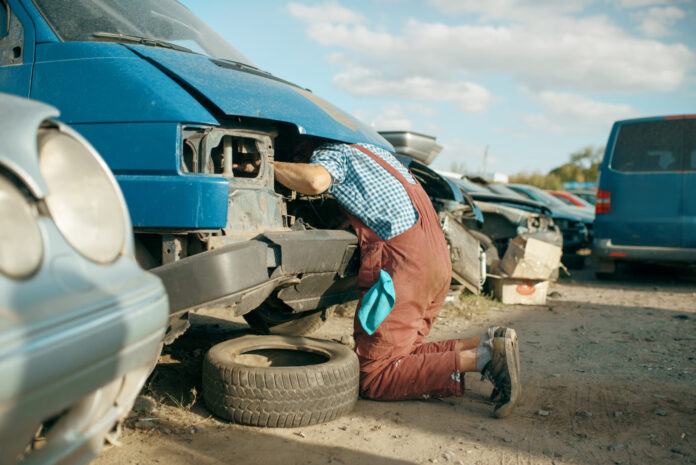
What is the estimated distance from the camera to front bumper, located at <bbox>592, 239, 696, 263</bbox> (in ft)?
22.4

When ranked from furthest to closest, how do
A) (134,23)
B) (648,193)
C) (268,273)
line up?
(648,193) < (134,23) < (268,273)

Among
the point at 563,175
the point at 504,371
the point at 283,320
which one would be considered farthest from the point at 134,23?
the point at 563,175

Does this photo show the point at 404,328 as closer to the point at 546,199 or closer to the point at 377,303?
the point at 377,303

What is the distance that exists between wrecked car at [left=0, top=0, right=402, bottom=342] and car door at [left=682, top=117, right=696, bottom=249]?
5474 millimetres

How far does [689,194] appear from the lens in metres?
6.78

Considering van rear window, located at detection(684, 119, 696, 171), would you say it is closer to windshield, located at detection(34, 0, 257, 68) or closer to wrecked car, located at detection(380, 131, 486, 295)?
wrecked car, located at detection(380, 131, 486, 295)

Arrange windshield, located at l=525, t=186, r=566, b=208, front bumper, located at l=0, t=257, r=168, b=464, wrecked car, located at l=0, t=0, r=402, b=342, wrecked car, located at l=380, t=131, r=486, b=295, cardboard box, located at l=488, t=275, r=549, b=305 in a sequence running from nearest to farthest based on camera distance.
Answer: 1. front bumper, located at l=0, t=257, r=168, b=464
2. wrecked car, located at l=0, t=0, r=402, b=342
3. wrecked car, located at l=380, t=131, r=486, b=295
4. cardboard box, located at l=488, t=275, r=549, b=305
5. windshield, located at l=525, t=186, r=566, b=208

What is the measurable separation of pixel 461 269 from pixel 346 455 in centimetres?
281

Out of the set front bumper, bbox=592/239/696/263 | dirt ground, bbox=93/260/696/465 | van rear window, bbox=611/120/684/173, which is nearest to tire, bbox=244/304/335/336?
dirt ground, bbox=93/260/696/465

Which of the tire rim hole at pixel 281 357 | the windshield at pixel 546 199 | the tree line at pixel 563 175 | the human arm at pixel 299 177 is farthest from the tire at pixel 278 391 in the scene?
the tree line at pixel 563 175

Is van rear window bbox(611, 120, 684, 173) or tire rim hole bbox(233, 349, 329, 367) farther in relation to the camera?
van rear window bbox(611, 120, 684, 173)

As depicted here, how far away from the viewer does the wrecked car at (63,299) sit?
3.65ft

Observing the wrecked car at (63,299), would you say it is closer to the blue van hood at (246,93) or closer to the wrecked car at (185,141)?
the wrecked car at (185,141)

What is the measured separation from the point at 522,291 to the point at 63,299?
5515mm
